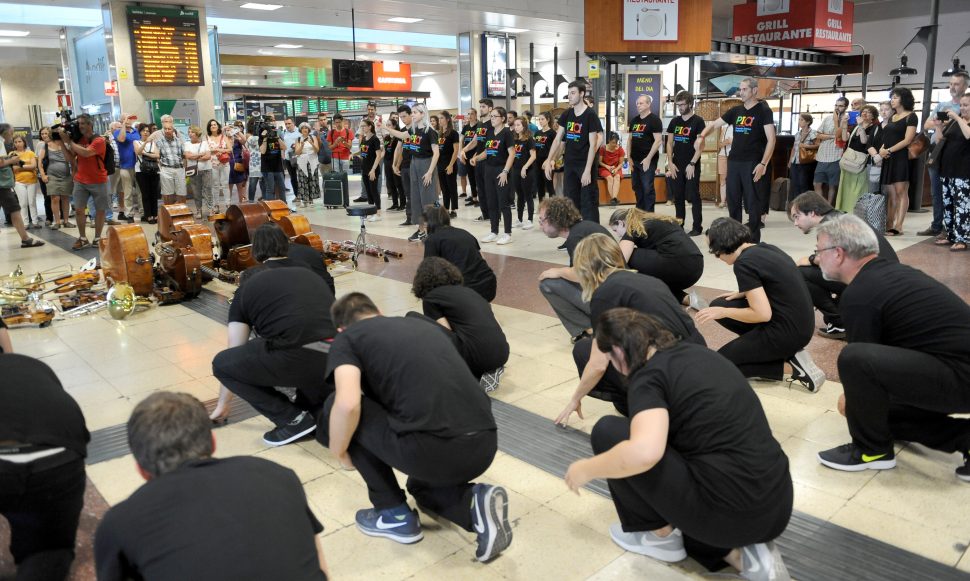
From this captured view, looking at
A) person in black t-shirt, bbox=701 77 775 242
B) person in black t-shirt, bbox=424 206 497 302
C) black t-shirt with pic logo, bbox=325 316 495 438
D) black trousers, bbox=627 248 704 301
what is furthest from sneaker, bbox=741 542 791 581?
person in black t-shirt, bbox=701 77 775 242

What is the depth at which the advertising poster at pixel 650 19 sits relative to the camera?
11.5m

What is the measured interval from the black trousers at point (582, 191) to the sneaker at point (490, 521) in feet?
18.8

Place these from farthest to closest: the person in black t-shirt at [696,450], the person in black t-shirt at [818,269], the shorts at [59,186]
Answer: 1. the shorts at [59,186]
2. the person in black t-shirt at [818,269]
3. the person in black t-shirt at [696,450]

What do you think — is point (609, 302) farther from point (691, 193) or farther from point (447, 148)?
point (447, 148)

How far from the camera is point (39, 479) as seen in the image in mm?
2201

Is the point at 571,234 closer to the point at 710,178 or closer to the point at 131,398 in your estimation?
the point at 131,398

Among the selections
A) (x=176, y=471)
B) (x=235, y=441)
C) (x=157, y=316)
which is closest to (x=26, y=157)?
(x=157, y=316)

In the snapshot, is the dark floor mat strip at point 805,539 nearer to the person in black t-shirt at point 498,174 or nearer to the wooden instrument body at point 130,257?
the wooden instrument body at point 130,257

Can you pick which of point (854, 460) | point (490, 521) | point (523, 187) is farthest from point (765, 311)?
point (523, 187)

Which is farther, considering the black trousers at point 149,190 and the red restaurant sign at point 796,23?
the red restaurant sign at point 796,23

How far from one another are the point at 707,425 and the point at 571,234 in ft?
8.69

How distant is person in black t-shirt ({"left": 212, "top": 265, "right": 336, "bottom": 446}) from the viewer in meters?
3.27

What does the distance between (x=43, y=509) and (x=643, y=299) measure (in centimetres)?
223

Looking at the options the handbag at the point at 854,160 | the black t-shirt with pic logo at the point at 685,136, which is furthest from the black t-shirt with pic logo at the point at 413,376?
the handbag at the point at 854,160
